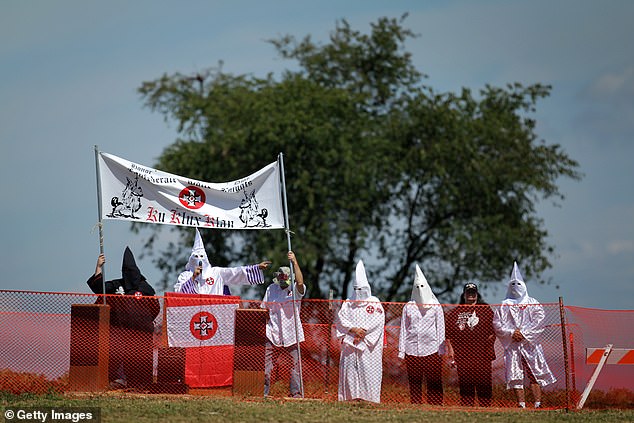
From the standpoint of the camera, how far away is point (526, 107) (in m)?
33.4

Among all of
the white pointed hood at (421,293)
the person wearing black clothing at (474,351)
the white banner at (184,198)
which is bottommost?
the person wearing black clothing at (474,351)

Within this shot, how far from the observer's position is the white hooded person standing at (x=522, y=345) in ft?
47.0

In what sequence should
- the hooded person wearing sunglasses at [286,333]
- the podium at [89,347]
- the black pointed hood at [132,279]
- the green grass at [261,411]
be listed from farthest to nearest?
the black pointed hood at [132,279] < the hooded person wearing sunglasses at [286,333] < the podium at [89,347] < the green grass at [261,411]

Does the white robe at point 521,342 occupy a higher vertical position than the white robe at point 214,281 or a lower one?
lower

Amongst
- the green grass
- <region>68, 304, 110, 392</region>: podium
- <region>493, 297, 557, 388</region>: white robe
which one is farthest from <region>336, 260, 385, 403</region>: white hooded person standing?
<region>68, 304, 110, 392</region>: podium

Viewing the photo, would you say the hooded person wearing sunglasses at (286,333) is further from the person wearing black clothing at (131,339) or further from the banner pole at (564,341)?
the banner pole at (564,341)

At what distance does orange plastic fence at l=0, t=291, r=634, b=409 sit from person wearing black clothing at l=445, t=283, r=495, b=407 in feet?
0.10

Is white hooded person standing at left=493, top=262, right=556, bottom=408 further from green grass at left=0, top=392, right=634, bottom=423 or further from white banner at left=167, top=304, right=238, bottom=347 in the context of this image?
white banner at left=167, top=304, right=238, bottom=347

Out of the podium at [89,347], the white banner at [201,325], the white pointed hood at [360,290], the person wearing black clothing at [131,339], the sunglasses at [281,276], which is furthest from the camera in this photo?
the sunglasses at [281,276]

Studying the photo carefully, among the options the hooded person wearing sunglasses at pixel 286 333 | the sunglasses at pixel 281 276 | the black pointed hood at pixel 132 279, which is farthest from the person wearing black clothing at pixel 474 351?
the black pointed hood at pixel 132 279

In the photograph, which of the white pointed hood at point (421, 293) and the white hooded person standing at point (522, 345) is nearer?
the white hooded person standing at point (522, 345)

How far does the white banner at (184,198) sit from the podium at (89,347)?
1543 mm

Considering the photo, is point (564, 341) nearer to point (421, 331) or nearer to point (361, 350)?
point (421, 331)

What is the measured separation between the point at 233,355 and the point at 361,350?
5.84 ft
